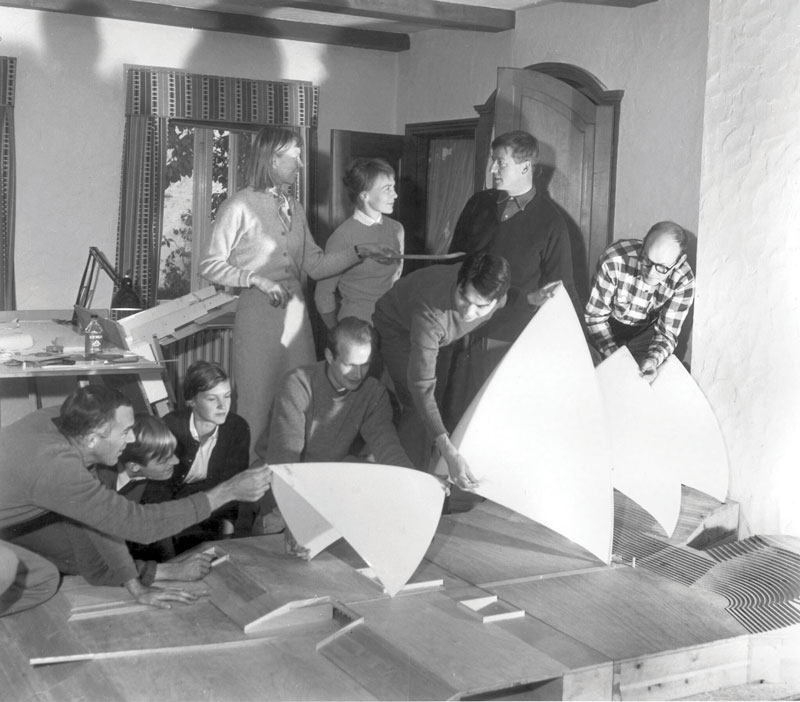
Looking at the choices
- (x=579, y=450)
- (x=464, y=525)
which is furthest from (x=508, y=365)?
(x=464, y=525)

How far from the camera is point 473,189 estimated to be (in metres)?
4.20

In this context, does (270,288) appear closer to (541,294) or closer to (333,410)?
(333,410)

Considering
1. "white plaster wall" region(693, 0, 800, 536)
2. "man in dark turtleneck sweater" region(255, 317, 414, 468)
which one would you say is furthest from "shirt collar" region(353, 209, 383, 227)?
"white plaster wall" region(693, 0, 800, 536)

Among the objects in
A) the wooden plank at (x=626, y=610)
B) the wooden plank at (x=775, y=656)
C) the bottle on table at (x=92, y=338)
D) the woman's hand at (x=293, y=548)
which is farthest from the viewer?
the bottle on table at (x=92, y=338)

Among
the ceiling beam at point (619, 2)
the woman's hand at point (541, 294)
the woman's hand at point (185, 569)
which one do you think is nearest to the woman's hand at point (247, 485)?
the woman's hand at point (185, 569)

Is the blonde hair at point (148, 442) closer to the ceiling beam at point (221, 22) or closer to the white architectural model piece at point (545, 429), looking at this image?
the white architectural model piece at point (545, 429)

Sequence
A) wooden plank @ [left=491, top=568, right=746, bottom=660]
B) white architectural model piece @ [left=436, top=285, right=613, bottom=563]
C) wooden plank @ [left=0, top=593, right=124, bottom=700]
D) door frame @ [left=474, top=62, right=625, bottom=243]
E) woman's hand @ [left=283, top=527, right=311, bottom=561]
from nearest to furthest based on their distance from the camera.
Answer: wooden plank @ [left=0, top=593, right=124, bottom=700], wooden plank @ [left=491, top=568, right=746, bottom=660], woman's hand @ [left=283, top=527, right=311, bottom=561], white architectural model piece @ [left=436, top=285, right=613, bottom=563], door frame @ [left=474, top=62, right=625, bottom=243]

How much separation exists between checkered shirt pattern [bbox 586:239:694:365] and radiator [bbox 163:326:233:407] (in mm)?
1494

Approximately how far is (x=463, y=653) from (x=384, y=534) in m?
0.52

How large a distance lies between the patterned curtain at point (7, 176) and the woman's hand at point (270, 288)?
2.75 ft

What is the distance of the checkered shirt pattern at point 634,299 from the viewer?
13.1 ft

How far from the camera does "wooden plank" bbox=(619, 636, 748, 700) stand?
9.00 feet

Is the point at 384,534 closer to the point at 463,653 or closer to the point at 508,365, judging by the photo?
the point at 463,653

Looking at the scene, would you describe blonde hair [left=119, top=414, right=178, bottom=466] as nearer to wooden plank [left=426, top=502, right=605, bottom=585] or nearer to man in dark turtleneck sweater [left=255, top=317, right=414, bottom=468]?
man in dark turtleneck sweater [left=255, top=317, right=414, bottom=468]
